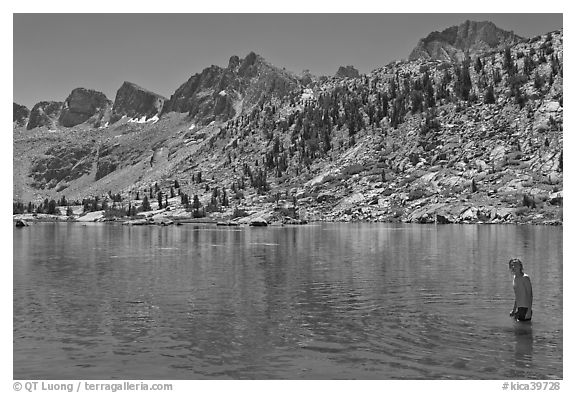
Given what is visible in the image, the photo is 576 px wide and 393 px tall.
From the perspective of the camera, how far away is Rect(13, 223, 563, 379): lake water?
21344 millimetres

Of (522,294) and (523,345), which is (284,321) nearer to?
(523,345)

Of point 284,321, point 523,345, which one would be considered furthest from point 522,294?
point 284,321

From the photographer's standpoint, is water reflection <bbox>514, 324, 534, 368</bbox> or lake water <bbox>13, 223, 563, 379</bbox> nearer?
lake water <bbox>13, 223, 563, 379</bbox>

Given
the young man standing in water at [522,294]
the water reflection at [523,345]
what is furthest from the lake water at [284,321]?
the young man standing in water at [522,294]

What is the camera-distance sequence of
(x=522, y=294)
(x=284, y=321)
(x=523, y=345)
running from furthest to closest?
(x=284, y=321) < (x=522, y=294) < (x=523, y=345)

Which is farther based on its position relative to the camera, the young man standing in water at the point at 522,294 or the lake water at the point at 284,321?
the young man standing in water at the point at 522,294

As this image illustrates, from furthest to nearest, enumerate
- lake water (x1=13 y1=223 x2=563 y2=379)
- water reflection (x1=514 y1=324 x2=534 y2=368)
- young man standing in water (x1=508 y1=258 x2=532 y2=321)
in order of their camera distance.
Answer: young man standing in water (x1=508 y1=258 x2=532 y2=321) < water reflection (x1=514 y1=324 x2=534 y2=368) < lake water (x1=13 y1=223 x2=563 y2=379)

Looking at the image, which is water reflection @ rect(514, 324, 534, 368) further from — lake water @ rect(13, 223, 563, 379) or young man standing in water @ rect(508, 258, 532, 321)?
young man standing in water @ rect(508, 258, 532, 321)

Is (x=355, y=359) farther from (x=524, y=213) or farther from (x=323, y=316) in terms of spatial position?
(x=524, y=213)

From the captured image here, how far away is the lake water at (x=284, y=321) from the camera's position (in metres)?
21.3

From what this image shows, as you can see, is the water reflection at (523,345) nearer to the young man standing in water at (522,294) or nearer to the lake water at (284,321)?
the lake water at (284,321)

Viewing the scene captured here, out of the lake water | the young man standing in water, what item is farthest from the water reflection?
the young man standing in water

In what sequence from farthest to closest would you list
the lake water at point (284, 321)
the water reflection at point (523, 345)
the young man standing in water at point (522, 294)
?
the young man standing in water at point (522, 294) → the water reflection at point (523, 345) → the lake water at point (284, 321)

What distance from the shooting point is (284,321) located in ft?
95.7
